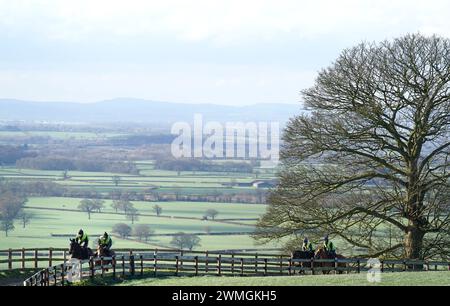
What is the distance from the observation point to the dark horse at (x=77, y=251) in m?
35.0

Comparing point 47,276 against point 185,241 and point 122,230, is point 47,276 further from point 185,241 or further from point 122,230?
point 122,230

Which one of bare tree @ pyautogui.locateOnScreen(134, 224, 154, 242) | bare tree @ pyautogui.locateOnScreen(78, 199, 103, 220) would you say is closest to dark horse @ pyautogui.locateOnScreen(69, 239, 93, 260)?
bare tree @ pyautogui.locateOnScreen(134, 224, 154, 242)

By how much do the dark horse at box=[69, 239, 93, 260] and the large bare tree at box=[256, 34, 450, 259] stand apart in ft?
22.6

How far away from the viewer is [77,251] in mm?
35094

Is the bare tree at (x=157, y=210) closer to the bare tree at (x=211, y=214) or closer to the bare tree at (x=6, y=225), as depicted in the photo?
the bare tree at (x=211, y=214)

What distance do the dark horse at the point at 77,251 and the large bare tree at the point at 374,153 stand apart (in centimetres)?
690

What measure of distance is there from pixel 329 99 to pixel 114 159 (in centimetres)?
13043

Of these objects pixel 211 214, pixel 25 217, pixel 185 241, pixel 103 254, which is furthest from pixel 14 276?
pixel 211 214

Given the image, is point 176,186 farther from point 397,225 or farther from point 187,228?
point 397,225

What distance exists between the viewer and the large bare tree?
36312 millimetres

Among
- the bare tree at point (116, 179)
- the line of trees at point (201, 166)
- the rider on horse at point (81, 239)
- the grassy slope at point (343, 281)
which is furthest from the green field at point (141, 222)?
the line of trees at point (201, 166)

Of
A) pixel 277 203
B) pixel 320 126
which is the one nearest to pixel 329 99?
pixel 320 126

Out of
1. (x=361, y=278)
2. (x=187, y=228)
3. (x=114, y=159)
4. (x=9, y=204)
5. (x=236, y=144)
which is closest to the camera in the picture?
(x=361, y=278)

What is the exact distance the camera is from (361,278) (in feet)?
90.0
